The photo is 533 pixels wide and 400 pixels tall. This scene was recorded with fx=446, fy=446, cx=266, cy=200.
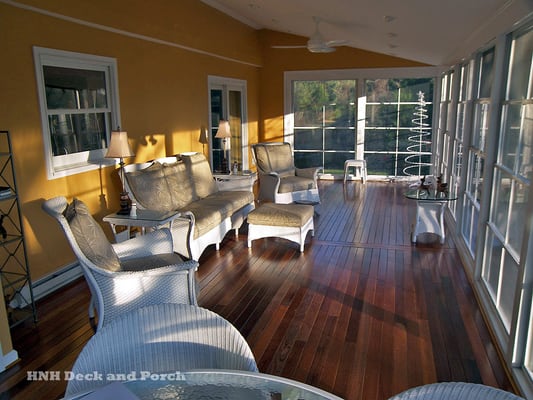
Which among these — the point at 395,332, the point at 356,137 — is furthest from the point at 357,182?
the point at 395,332

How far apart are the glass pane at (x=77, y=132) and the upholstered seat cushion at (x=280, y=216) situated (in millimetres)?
1797

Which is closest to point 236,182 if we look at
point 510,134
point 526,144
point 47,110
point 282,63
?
point 47,110

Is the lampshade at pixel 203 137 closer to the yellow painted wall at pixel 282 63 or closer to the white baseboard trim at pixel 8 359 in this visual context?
the yellow painted wall at pixel 282 63

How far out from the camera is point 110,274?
2.65 meters

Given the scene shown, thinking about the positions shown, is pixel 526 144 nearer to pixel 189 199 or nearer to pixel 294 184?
pixel 189 199

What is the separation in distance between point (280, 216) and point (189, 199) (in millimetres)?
1082

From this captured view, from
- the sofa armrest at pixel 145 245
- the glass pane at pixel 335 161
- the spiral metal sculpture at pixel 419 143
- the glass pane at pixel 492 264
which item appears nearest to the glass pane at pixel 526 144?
the glass pane at pixel 492 264

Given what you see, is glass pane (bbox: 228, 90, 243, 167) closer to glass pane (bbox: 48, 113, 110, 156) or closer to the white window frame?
the white window frame

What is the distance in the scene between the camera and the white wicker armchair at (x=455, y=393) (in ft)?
4.19

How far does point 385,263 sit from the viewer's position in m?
4.45

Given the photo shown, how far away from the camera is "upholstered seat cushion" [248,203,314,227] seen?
475cm

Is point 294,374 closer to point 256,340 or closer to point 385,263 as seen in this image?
point 256,340

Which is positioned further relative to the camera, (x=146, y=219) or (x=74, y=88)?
(x=74, y=88)

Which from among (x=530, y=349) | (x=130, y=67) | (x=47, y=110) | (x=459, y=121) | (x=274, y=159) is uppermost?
(x=130, y=67)
